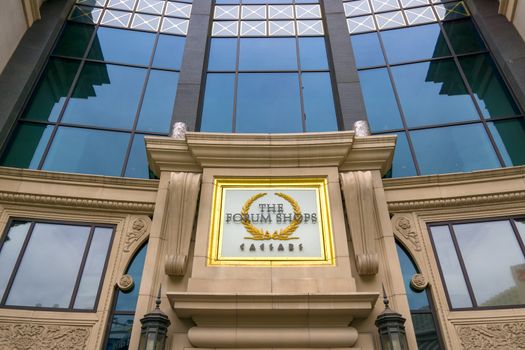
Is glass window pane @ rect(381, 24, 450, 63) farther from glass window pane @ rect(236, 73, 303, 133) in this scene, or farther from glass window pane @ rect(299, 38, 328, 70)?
glass window pane @ rect(236, 73, 303, 133)

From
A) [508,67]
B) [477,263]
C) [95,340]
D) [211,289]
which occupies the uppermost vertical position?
[508,67]

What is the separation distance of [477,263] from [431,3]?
9614 millimetres

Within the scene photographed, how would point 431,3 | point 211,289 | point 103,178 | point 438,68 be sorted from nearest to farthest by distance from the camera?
point 211,289
point 103,178
point 438,68
point 431,3

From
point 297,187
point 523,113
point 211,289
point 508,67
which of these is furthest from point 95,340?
point 508,67

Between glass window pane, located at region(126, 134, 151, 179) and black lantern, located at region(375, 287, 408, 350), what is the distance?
248 inches

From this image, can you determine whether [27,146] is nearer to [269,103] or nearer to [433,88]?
[269,103]

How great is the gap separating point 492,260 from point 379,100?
5.31m

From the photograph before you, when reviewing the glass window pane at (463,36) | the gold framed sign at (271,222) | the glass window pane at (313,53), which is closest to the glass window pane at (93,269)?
A: the gold framed sign at (271,222)

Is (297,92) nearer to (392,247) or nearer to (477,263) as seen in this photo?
(392,247)

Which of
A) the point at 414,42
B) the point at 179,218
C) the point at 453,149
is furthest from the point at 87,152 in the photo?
the point at 414,42

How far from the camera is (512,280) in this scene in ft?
26.4

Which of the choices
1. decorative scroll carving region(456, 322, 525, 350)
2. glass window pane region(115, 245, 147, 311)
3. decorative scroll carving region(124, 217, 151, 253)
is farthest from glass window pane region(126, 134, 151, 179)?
decorative scroll carving region(456, 322, 525, 350)

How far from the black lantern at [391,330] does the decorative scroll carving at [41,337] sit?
214 inches

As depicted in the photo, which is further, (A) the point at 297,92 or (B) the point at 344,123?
(A) the point at 297,92
